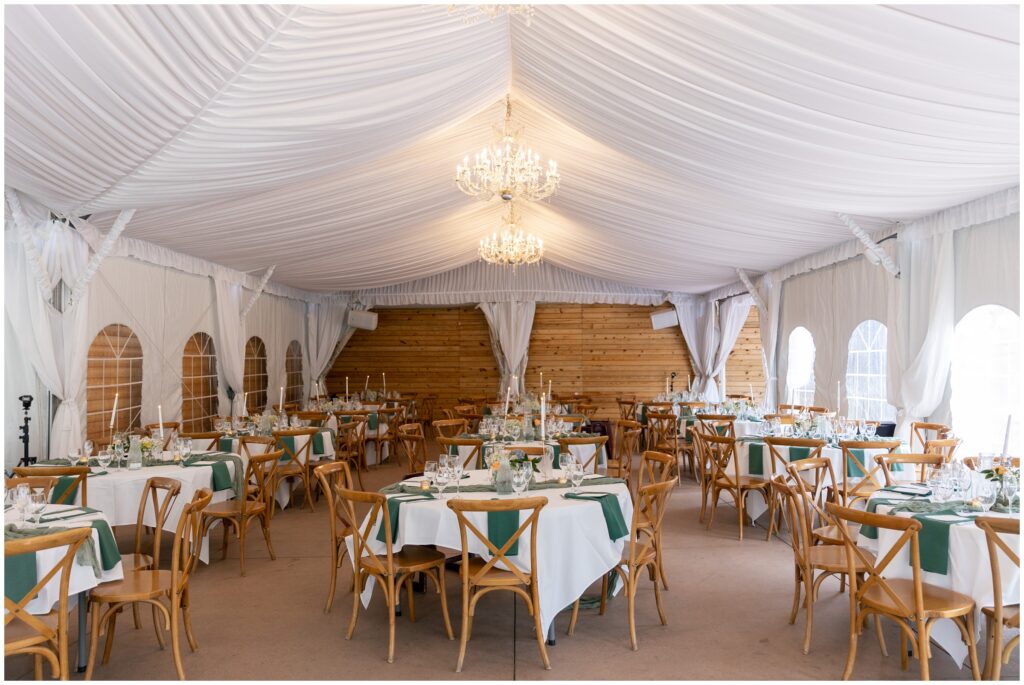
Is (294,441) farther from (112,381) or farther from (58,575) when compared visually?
(58,575)

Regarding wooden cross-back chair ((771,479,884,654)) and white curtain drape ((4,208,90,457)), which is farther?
white curtain drape ((4,208,90,457))

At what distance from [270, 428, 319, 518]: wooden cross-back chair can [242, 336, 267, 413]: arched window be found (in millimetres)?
4077

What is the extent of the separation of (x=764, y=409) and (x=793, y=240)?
3225 millimetres

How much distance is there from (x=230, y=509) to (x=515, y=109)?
457cm

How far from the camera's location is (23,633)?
309 centimetres

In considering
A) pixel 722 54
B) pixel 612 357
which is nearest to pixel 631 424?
pixel 722 54

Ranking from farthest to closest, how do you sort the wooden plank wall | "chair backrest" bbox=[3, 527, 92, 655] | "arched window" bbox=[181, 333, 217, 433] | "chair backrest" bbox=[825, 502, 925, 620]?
the wooden plank wall, "arched window" bbox=[181, 333, 217, 433], "chair backrest" bbox=[825, 502, 925, 620], "chair backrest" bbox=[3, 527, 92, 655]

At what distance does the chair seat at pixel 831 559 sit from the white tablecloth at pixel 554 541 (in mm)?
1085

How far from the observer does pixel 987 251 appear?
6.35 meters

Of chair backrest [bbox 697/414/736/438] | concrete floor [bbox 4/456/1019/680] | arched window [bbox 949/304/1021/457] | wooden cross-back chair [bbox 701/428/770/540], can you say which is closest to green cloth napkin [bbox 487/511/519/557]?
concrete floor [bbox 4/456/1019/680]

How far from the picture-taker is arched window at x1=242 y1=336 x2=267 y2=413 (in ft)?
39.4

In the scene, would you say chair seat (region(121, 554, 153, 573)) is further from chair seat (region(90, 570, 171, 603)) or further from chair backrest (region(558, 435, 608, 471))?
chair backrest (region(558, 435, 608, 471))

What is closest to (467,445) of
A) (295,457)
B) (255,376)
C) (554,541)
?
(295,457)

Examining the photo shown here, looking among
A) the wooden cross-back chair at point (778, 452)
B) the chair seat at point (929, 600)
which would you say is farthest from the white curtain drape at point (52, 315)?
the chair seat at point (929, 600)
